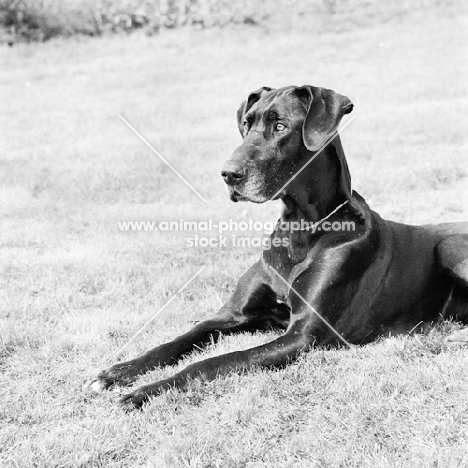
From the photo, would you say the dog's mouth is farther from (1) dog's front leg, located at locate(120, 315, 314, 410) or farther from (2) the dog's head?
(1) dog's front leg, located at locate(120, 315, 314, 410)

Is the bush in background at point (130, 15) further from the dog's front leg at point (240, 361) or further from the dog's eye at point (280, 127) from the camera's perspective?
the dog's front leg at point (240, 361)

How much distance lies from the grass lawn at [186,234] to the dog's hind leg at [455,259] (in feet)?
0.99

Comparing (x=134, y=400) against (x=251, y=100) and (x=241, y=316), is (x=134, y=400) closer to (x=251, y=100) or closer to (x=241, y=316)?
(x=241, y=316)

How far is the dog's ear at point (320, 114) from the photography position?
387 centimetres

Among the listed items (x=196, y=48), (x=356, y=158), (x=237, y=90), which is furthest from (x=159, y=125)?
(x=196, y=48)

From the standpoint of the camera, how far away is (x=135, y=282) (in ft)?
17.2

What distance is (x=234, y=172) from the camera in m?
3.85

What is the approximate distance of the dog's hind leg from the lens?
4.31 m

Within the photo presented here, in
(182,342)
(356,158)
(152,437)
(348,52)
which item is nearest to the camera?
(152,437)

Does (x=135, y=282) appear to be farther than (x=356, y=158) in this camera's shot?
No

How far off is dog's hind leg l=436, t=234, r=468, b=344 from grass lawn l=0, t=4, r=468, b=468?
303 mm

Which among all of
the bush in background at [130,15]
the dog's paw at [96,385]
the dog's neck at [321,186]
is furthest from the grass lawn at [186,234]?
the dog's neck at [321,186]

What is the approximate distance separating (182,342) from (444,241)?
1838 millimetres

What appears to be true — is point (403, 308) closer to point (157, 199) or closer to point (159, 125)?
point (157, 199)
